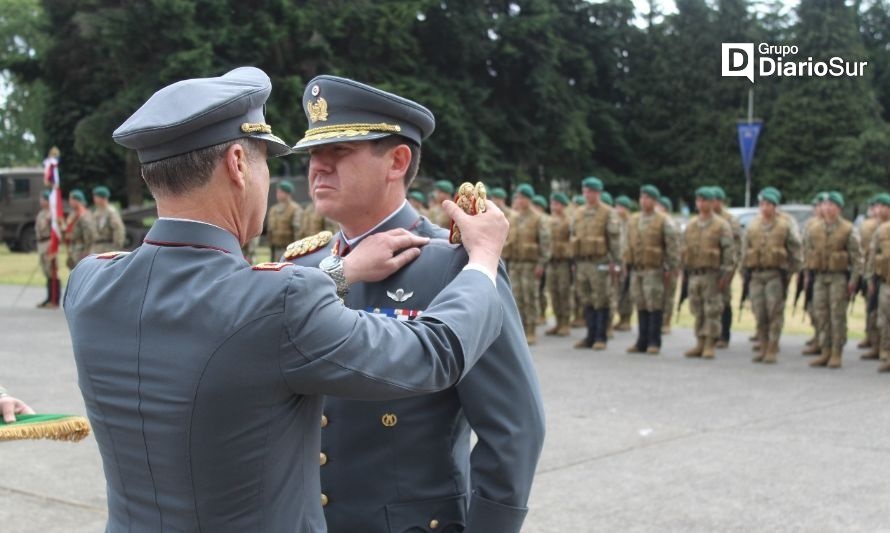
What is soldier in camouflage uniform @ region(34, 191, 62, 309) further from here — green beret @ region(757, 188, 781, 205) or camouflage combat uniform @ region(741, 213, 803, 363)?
green beret @ region(757, 188, 781, 205)

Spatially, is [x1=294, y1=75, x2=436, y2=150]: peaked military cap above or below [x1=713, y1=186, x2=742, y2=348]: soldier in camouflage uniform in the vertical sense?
above

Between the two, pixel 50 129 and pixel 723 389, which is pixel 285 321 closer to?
pixel 723 389

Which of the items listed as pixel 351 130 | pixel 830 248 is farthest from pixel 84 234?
pixel 351 130

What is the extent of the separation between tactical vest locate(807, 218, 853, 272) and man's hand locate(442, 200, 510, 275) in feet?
37.0

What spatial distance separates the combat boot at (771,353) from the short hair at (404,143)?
34.1 feet

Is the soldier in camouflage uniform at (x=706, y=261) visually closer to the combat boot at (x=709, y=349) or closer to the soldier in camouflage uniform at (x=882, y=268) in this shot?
the combat boot at (x=709, y=349)

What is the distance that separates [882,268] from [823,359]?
3.83ft

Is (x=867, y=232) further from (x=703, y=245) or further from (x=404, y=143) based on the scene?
(x=404, y=143)

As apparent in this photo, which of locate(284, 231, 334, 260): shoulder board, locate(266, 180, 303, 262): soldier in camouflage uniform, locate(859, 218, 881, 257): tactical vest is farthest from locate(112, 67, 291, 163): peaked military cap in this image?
locate(266, 180, 303, 262): soldier in camouflage uniform

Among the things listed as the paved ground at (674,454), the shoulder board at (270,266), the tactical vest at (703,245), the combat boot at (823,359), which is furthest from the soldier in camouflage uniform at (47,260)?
the shoulder board at (270,266)

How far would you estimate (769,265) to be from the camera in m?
12.9

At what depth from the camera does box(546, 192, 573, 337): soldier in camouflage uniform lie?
51.0ft

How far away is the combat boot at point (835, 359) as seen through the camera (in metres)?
12.1

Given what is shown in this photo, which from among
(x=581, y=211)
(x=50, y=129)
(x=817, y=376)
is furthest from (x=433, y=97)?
(x=817, y=376)
